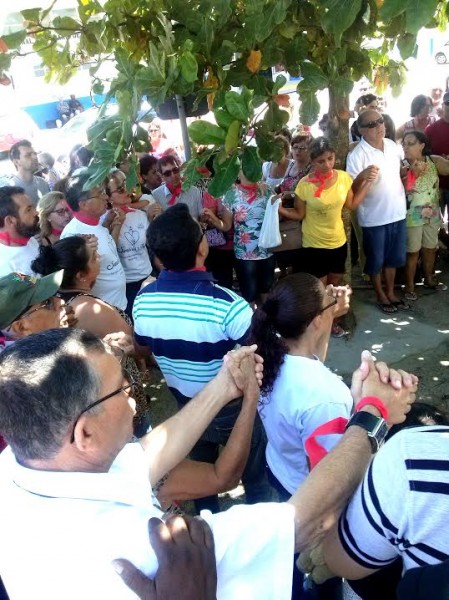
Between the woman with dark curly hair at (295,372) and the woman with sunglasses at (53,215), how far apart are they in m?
2.43

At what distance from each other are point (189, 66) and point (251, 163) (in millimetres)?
437

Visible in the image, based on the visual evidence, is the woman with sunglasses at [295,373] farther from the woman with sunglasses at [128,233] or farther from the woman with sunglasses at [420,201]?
the woman with sunglasses at [420,201]

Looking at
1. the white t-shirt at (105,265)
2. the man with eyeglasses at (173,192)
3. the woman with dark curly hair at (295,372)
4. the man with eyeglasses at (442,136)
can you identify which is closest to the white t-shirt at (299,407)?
the woman with dark curly hair at (295,372)

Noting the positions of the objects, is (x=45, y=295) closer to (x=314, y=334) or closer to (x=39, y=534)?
(x=314, y=334)

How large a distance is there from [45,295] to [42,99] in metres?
15.5

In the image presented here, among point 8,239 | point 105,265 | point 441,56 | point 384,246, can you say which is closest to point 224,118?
point 105,265

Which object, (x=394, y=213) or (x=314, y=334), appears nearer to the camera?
(x=314, y=334)

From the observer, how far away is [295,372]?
5.83ft

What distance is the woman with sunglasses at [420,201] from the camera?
4699mm

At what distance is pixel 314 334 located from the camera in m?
1.90

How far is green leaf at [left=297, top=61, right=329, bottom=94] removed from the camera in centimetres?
227

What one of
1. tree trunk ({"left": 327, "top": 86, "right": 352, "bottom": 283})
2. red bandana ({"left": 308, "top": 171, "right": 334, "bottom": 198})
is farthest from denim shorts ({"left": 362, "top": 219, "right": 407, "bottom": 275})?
red bandana ({"left": 308, "top": 171, "right": 334, "bottom": 198})

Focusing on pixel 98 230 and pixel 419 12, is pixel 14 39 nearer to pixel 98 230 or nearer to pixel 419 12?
pixel 98 230

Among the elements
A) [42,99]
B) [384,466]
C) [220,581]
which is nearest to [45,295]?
[220,581]
